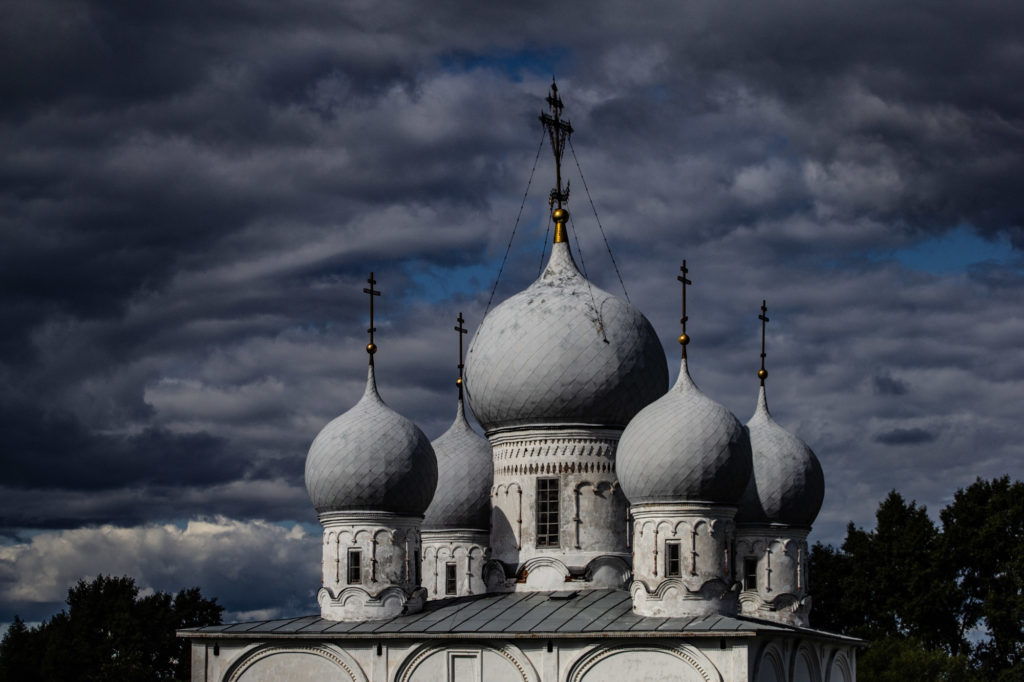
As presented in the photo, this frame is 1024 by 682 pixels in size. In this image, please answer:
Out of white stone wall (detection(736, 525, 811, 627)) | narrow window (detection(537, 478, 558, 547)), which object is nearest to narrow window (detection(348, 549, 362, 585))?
narrow window (detection(537, 478, 558, 547))

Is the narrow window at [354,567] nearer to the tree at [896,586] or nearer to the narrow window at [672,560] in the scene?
the narrow window at [672,560]

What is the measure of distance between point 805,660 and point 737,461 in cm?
389

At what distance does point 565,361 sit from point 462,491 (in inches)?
177

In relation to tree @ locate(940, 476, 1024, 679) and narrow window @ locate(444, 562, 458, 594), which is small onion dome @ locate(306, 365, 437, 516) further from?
tree @ locate(940, 476, 1024, 679)

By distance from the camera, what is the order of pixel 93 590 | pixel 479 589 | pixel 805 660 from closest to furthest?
pixel 805 660 → pixel 479 589 → pixel 93 590

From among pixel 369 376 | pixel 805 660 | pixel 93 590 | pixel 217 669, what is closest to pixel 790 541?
pixel 805 660

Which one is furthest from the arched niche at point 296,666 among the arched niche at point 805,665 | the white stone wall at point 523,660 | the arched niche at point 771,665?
the arched niche at point 805,665

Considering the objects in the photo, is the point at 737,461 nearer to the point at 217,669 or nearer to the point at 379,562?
the point at 379,562

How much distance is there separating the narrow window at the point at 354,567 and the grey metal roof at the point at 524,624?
32.0 inches

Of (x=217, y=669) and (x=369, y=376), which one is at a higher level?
(x=369, y=376)

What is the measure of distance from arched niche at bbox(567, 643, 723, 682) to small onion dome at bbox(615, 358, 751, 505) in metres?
2.68

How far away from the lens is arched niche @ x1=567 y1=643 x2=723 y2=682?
82.9 ft

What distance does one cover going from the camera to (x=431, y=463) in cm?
2973

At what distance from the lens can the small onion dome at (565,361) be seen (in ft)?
98.6
